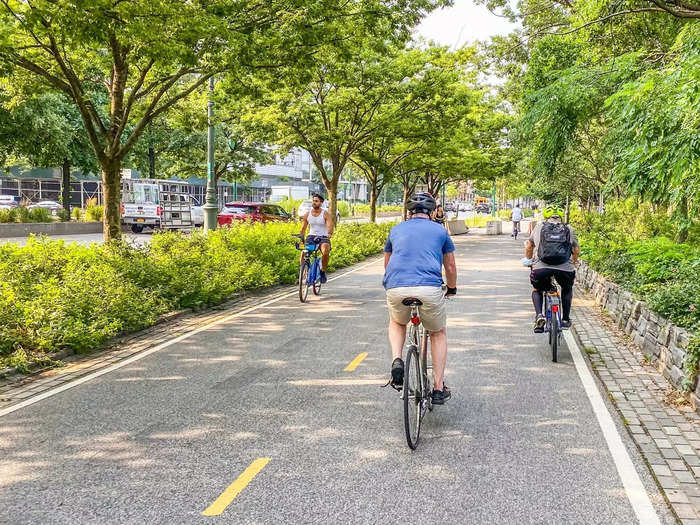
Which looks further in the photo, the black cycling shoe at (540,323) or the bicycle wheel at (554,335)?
the black cycling shoe at (540,323)

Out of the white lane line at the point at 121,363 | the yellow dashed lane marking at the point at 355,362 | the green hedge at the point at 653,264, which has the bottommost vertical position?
the white lane line at the point at 121,363

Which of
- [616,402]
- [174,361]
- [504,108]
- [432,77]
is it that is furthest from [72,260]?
[504,108]

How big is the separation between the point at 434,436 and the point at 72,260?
7670 millimetres

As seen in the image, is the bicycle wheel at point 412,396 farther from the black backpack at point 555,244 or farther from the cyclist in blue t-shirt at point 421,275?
the black backpack at point 555,244

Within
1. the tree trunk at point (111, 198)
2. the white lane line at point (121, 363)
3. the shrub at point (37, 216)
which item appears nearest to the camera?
the white lane line at point (121, 363)

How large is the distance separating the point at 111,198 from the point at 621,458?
1065 centimetres

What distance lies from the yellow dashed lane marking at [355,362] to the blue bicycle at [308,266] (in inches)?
177

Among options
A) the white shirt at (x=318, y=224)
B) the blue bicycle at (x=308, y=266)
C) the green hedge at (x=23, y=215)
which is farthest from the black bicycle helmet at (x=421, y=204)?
the green hedge at (x=23, y=215)

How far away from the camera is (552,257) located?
786 cm

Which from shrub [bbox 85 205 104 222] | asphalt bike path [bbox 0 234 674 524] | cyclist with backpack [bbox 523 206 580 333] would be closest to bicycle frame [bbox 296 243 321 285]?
asphalt bike path [bbox 0 234 674 524]

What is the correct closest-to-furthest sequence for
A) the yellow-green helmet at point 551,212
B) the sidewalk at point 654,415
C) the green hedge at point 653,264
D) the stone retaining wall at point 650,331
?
1. the sidewalk at point 654,415
2. the stone retaining wall at point 650,331
3. the green hedge at point 653,264
4. the yellow-green helmet at point 551,212

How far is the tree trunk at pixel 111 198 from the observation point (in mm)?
12648

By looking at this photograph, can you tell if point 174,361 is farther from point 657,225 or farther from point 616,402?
point 657,225

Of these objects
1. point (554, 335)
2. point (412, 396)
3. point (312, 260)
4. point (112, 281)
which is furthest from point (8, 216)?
point (412, 396)
